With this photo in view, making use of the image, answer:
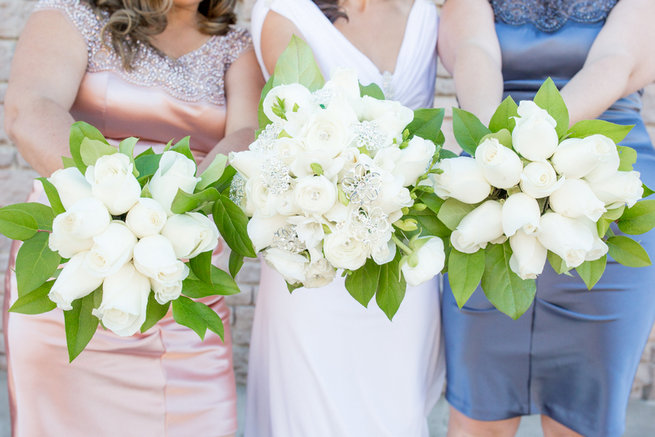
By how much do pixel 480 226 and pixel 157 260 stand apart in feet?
1.19

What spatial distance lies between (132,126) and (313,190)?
3.11ft

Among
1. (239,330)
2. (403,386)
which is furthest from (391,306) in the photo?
(239,330)

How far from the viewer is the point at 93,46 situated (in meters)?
1.43

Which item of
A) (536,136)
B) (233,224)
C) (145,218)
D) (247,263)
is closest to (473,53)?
(536,136)

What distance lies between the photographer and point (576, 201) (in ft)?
2.26

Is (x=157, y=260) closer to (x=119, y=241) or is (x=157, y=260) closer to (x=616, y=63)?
(x=119, y=241)

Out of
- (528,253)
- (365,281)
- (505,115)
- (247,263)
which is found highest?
(505,115)

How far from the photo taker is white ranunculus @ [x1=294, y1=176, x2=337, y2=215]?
66 centimetres

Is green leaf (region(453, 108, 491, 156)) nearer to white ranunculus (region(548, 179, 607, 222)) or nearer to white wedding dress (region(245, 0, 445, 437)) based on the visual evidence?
white ranunculus (region(548, 179, 607, 222))

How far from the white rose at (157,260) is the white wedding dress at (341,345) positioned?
0.75m

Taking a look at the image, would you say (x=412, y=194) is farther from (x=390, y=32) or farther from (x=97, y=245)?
(x=390, y=32)

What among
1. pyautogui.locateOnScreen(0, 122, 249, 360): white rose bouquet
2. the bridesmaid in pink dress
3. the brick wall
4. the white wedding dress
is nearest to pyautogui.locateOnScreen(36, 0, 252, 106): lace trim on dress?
the bridesmaid in pink dress

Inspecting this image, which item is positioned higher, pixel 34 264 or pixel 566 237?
pixel 566 237

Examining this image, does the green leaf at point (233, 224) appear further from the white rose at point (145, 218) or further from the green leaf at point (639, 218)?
the green leaf at point (639, 218)
